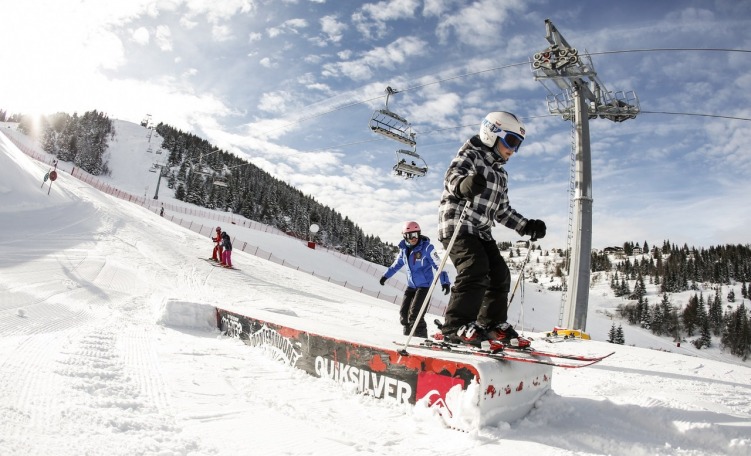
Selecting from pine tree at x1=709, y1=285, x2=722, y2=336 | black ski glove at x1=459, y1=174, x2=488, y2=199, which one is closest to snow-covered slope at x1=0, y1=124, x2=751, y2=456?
black ski glove at x1=459, y1=174, x2=488, y2=199

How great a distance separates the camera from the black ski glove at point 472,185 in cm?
Result: 273

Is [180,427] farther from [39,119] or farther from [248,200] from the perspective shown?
[39,119]

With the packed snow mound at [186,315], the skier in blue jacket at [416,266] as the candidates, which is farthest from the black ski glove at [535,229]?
the packed snow mound at [186,315]

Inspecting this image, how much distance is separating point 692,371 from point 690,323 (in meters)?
120

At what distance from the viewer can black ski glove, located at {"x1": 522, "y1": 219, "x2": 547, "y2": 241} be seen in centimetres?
329

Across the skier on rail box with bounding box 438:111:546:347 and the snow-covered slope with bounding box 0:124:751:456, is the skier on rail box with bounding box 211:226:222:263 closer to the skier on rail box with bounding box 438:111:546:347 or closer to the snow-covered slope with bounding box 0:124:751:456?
the snow-covered slope with bounding box 0:124:751:456

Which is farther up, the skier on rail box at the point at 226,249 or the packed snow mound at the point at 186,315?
the skier on rail box at the point at 226,249

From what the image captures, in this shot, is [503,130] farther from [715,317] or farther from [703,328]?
[715,317]

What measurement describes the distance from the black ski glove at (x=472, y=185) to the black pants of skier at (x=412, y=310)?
8.84ft

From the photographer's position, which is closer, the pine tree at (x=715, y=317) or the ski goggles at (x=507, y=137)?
the ski goggles at (x=507, y=137)

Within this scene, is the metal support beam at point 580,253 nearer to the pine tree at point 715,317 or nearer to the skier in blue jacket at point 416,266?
the skier in blue jacket at point 416,266

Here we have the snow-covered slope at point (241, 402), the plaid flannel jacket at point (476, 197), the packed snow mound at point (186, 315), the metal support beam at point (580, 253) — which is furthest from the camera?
the metal support beam at point (580, 253)

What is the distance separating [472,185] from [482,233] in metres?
0.59

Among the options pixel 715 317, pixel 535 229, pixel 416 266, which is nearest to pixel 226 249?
pixel 416 266
